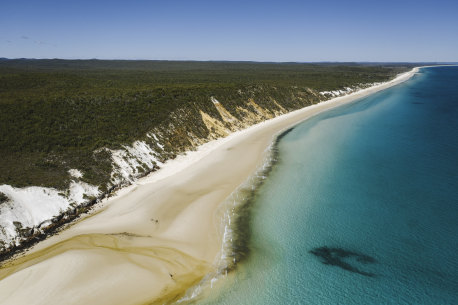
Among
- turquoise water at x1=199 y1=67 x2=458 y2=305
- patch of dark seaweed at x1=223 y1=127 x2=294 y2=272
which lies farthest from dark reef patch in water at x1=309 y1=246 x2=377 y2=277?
patch of dark seaweed at x1=223 y1=127 x2=294 y2=272

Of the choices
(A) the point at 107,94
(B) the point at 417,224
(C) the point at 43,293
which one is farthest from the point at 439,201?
(A) the point at 107,94

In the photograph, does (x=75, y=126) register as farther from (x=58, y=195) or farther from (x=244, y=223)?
(x=244, y=223)

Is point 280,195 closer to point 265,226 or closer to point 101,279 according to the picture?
point 265,226

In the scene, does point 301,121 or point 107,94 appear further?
point 301,121

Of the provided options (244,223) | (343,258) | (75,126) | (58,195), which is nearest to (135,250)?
(244,223)

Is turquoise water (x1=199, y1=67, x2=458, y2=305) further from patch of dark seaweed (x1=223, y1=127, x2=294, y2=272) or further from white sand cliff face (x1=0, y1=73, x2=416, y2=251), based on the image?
white sand cliff face (x1=0, y1=73, x2=416, y2=251)

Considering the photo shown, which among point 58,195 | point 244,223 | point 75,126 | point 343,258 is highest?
point 75,126
